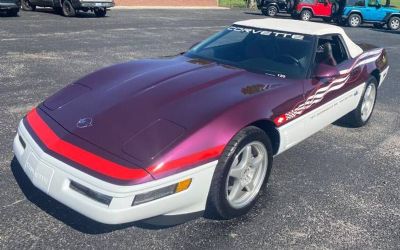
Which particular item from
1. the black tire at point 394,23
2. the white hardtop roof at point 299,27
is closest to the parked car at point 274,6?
the black tire at point 394,23

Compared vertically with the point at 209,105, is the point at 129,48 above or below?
below

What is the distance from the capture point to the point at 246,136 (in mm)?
2904


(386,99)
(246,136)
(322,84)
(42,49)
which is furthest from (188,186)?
(42,49)

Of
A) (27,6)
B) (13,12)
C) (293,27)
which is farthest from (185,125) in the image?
(27,6)

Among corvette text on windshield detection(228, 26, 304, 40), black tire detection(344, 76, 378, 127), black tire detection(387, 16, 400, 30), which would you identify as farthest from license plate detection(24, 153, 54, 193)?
black tire detection(387, 16, 400, 30)

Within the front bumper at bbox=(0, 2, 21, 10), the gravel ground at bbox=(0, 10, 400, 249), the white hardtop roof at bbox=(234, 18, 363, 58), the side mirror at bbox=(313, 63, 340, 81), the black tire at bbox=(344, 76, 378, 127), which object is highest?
the white hardtop roof at bbox=(234, 18, 363, 58)

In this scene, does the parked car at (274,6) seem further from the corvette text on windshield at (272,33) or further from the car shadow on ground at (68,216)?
the car shadow on ground at (68,216)

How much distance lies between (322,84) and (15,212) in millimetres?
3053

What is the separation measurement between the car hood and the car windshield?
0.24 metres

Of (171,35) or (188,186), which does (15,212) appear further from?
(171,35)

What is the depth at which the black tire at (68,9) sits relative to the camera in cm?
1662

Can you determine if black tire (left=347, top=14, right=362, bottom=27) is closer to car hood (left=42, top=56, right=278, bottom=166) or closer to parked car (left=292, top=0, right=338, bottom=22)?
parked car (left=292, top=0, right=338, bottom=22)

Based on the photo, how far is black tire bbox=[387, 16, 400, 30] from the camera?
67.4ft

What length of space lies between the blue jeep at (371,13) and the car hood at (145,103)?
19476 mm
